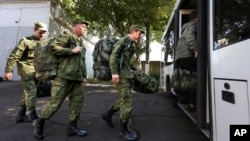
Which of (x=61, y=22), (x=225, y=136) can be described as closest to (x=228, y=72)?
(x=225, y=136)

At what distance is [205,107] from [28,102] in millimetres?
3339

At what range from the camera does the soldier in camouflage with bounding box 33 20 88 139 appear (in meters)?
4.42

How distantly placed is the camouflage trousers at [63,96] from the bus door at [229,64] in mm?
2343

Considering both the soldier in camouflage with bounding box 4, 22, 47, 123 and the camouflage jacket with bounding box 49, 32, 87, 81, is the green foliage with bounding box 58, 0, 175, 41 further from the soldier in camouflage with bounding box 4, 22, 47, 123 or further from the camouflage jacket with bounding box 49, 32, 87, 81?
the camouflage jacket with bounding box 49, 32, 87, 81

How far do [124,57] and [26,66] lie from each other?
204 centimetres

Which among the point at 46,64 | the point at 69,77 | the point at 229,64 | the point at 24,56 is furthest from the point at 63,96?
the point at 229,64

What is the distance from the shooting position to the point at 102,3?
49.0 feet

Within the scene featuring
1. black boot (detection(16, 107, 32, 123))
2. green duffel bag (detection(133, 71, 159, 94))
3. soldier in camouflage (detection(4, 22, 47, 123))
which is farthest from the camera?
black boot (detection(16, 107, 32, 123))

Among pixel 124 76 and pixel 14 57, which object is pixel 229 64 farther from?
pixel 14 57

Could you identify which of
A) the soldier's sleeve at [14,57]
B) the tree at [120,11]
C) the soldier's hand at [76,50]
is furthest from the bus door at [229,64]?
the tree at [120,11]

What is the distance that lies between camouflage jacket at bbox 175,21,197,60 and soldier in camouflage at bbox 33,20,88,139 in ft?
5.27

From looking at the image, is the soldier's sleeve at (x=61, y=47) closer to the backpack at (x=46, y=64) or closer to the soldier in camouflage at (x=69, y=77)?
the soldier in camouflage at (x=69, y=77)

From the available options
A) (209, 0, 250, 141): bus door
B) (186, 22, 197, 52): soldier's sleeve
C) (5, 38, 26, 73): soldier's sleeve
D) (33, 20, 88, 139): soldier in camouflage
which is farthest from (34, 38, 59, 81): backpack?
(209, 0, 250, 141): bus door

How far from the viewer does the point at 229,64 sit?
2586 millimetres
